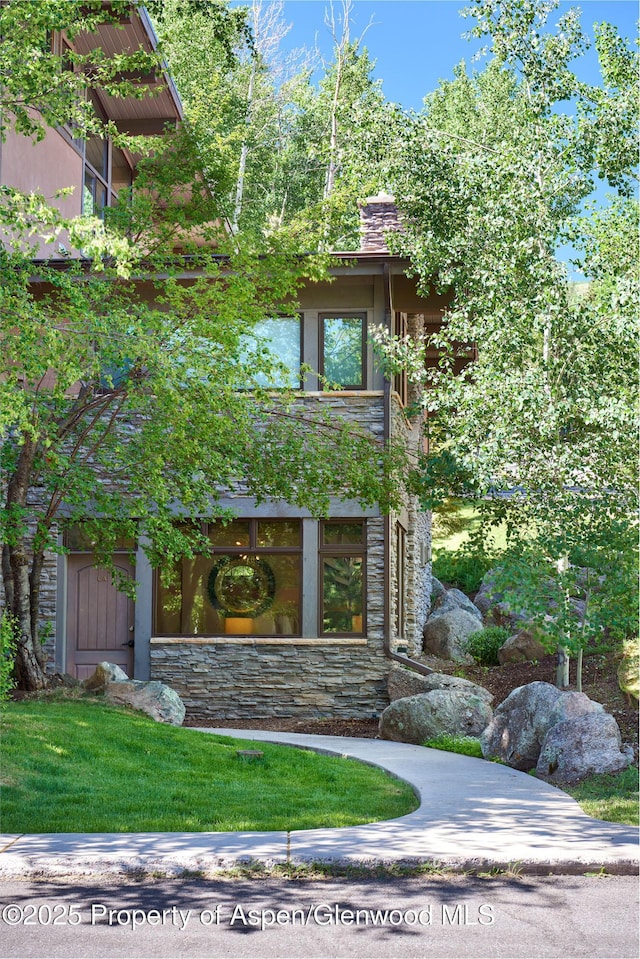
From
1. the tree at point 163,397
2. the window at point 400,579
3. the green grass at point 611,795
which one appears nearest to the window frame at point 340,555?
the window at point 400,579

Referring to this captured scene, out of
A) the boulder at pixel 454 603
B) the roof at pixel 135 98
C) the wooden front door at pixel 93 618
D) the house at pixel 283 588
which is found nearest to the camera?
the house at pixel 283 588

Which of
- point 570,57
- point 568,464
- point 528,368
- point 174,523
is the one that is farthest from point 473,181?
point 174,523

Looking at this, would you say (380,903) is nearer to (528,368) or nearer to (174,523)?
(528,368)

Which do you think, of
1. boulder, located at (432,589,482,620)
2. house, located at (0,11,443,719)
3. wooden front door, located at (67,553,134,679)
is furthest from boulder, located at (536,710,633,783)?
boulder, located at (432,589,482,620)

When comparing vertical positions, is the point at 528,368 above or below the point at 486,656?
above

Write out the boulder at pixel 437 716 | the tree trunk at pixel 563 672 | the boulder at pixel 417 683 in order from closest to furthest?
the boulder at pixel 437 716 < the tree trunk at pixel 563 672 < the boulder at pixel 417 683

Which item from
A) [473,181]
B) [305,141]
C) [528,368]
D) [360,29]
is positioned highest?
[360,29]

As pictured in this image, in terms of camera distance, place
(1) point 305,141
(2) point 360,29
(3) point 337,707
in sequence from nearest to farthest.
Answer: (3) point 337,707, (2) point 360,29, (1) point 305,141

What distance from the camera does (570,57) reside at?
1219 centimetres

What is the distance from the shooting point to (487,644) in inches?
660

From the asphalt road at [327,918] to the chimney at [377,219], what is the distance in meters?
12.3

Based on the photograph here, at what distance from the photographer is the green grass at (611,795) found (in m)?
7.22

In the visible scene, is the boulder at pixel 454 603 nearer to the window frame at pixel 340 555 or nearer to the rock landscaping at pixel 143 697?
the window frame at pixel 340 555

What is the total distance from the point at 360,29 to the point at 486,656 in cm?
1917
